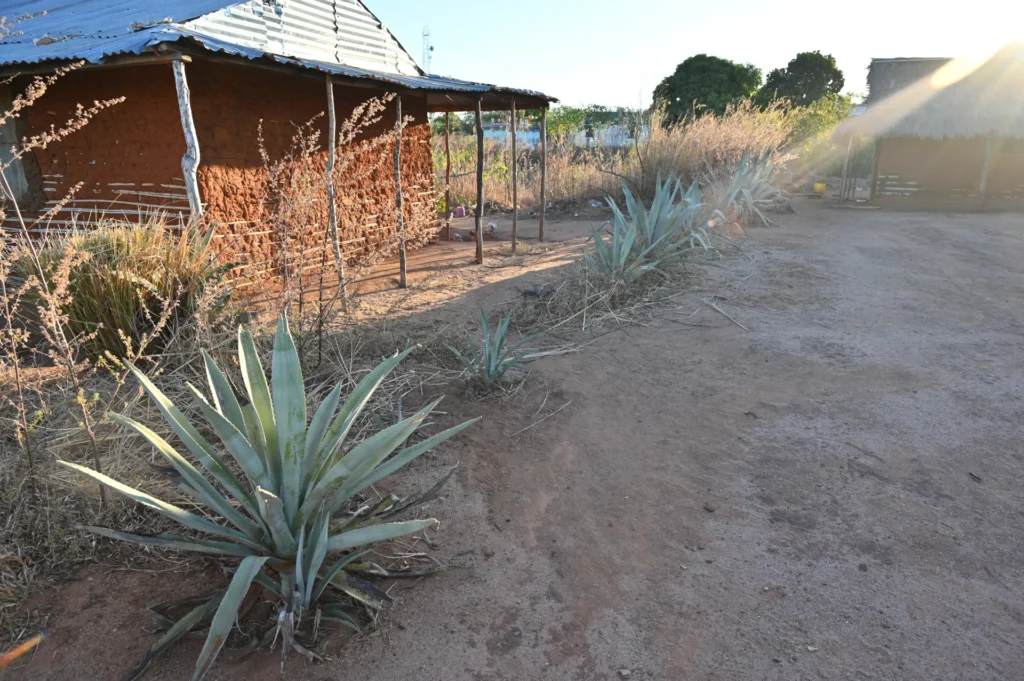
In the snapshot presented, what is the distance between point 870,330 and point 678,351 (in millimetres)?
1505

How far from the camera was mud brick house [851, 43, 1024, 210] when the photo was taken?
41.3 feet

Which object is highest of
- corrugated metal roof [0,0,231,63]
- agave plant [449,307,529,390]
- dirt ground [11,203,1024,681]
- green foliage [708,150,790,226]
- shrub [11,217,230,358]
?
corrugated metal roof [0,0,231,63]

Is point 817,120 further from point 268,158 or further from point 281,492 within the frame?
point 281,492

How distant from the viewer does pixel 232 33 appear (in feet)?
21.0

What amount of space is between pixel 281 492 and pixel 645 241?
4711 millimetres

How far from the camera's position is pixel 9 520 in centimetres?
214

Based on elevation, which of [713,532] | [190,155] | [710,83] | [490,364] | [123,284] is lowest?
[713,532]

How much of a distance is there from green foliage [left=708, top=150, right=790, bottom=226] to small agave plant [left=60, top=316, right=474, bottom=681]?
741 centimetres

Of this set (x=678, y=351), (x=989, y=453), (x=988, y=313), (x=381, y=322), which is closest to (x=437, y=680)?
(x=989, y=453)

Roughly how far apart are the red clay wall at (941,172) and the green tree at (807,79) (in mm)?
13724

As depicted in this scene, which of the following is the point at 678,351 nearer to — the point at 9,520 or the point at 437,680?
the point at 437,680

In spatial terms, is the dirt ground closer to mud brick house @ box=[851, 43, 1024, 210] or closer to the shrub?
the shrub

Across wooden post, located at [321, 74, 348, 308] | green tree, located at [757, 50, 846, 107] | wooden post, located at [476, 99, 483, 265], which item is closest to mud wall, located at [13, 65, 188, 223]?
wooden post, located at [321, 74, 348, 308]

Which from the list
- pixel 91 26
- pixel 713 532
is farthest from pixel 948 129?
pixel 91 26
